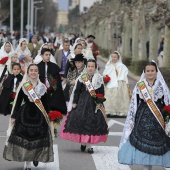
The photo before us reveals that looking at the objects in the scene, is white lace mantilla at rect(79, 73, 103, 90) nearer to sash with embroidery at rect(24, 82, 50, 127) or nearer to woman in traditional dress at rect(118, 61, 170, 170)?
sash with embroidery at rect(24, 82, 50, 127)

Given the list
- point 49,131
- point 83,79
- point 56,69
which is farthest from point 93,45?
point 49,131

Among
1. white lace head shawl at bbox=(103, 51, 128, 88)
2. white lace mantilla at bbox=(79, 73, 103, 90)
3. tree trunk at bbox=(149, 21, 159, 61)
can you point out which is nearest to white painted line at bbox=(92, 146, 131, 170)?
white lace mantilla at bbox=(79, 73, 103, 90)

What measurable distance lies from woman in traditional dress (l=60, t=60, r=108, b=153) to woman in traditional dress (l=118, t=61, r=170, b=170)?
6.82 feet

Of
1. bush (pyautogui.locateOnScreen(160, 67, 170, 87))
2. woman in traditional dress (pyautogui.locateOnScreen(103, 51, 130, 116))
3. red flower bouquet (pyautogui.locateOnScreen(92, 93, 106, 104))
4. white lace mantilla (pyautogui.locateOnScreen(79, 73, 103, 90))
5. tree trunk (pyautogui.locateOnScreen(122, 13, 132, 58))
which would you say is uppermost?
white lace mantilla (pyautogui.locateOnScreen(79, 73, 103, 90))

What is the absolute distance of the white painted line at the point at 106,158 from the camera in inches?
408

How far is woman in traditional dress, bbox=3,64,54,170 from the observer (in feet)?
31.5

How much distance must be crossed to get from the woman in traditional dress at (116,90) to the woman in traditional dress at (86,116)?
5.09m

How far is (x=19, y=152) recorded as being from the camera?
31.5 ft

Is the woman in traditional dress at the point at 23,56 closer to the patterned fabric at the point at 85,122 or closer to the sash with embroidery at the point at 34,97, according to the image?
the patterned fabric at the point at 85,122

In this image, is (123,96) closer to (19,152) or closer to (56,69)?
(56,69)

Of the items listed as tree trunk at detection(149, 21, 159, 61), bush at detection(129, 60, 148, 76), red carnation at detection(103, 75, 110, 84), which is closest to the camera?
red carnation at detection(103, 75, 110, 84)

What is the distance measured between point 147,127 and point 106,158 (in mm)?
1890

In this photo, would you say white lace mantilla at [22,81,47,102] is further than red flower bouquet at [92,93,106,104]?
No

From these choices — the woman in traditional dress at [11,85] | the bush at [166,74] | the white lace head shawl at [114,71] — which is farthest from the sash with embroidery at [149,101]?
the bush at [166,74]
